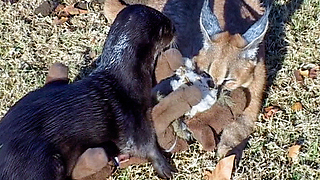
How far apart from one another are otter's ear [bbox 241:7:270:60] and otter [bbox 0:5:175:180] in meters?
0.50

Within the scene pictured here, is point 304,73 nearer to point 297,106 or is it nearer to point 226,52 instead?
point 297,106

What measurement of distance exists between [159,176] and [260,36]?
3.67 feet

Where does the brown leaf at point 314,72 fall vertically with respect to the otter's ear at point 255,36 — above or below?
below

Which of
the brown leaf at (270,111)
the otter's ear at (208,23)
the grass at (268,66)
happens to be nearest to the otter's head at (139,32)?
the otter's ear at (208,23)

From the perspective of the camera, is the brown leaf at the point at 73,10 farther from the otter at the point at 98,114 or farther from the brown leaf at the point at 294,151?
the brown leaf at the point at 294,151

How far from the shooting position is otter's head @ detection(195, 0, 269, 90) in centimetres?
434

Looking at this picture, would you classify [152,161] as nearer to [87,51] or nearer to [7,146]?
[7,146]

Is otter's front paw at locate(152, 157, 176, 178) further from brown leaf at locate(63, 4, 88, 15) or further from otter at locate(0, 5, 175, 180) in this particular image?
brown leaf at locate(63, 4, 88, 15)

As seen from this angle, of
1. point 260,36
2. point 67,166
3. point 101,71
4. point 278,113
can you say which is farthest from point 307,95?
point 67,166

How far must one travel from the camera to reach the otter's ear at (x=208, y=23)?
4.39 metres

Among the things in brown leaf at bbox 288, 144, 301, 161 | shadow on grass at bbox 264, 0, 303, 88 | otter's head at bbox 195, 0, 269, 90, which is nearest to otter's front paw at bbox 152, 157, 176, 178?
otter's head at bbox 195, 0, 269, 90

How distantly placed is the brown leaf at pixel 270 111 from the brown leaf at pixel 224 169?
595 millimetres

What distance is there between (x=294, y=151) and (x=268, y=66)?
0.98m

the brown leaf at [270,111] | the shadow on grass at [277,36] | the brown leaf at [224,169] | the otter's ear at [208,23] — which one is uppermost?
the otter's ear at [208,23]
